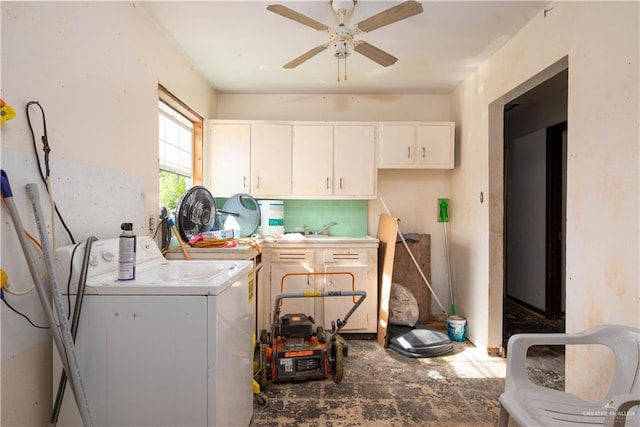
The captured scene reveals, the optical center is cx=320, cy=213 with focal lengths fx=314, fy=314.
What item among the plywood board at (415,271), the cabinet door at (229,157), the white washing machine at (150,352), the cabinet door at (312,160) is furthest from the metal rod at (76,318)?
the plywood board at (415,271)

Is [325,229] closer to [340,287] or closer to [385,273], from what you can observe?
[340,287]

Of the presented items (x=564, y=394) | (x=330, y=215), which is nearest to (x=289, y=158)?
(x=330, y=215)

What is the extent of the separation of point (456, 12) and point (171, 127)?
7.70 feet

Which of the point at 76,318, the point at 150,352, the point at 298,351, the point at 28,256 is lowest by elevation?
the point at 298,351

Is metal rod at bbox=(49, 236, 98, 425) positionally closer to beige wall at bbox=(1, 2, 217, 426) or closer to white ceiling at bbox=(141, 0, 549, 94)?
beige wall at bbox=(1, 2, 217, 426)

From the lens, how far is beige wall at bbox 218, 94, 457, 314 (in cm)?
351

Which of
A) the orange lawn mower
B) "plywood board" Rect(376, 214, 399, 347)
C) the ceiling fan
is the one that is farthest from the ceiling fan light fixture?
the orange lawn mower

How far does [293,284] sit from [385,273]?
87 centimetres

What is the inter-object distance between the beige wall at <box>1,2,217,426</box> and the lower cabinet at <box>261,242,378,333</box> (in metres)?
1.27

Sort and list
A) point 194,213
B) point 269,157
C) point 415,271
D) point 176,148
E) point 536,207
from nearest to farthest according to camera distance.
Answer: point 194,213 < point 176,148 < point 269,157 < point 415,271 < point 536,207

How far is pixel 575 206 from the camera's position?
67.4 inches

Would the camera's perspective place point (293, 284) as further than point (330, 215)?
Result: No

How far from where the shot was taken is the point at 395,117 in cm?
352

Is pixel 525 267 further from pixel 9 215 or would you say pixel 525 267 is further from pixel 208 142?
pixel 9 215
